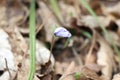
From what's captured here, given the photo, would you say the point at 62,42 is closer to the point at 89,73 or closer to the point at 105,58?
the point at 105,58

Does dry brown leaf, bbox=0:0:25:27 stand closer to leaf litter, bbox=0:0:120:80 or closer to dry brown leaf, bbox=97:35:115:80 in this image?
leaf litter, bbox=0:0:120:80

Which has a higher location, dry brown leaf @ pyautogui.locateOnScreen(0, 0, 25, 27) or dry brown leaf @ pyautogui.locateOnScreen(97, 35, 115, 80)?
dry brown leaf @ pyautogui.locateOnScreen(0, 0, 25, 27)

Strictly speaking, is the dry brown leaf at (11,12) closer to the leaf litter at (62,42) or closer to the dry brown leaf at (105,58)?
the leaf litter at (62,42)

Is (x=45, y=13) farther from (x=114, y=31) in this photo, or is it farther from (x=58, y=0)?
(x=114, y=31)

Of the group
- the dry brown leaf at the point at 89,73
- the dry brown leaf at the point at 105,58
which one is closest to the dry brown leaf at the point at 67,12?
the dry brown leaf at the point at 105,58

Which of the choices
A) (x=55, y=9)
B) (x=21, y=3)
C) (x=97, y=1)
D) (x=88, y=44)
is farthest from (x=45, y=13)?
(x=97, y=1)

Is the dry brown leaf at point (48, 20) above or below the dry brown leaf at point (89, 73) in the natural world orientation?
above

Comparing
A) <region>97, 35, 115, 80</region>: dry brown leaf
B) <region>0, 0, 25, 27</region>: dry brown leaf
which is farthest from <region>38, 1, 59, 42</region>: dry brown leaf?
<region>97, 35, 115, 80</region>: dry brown leaf
